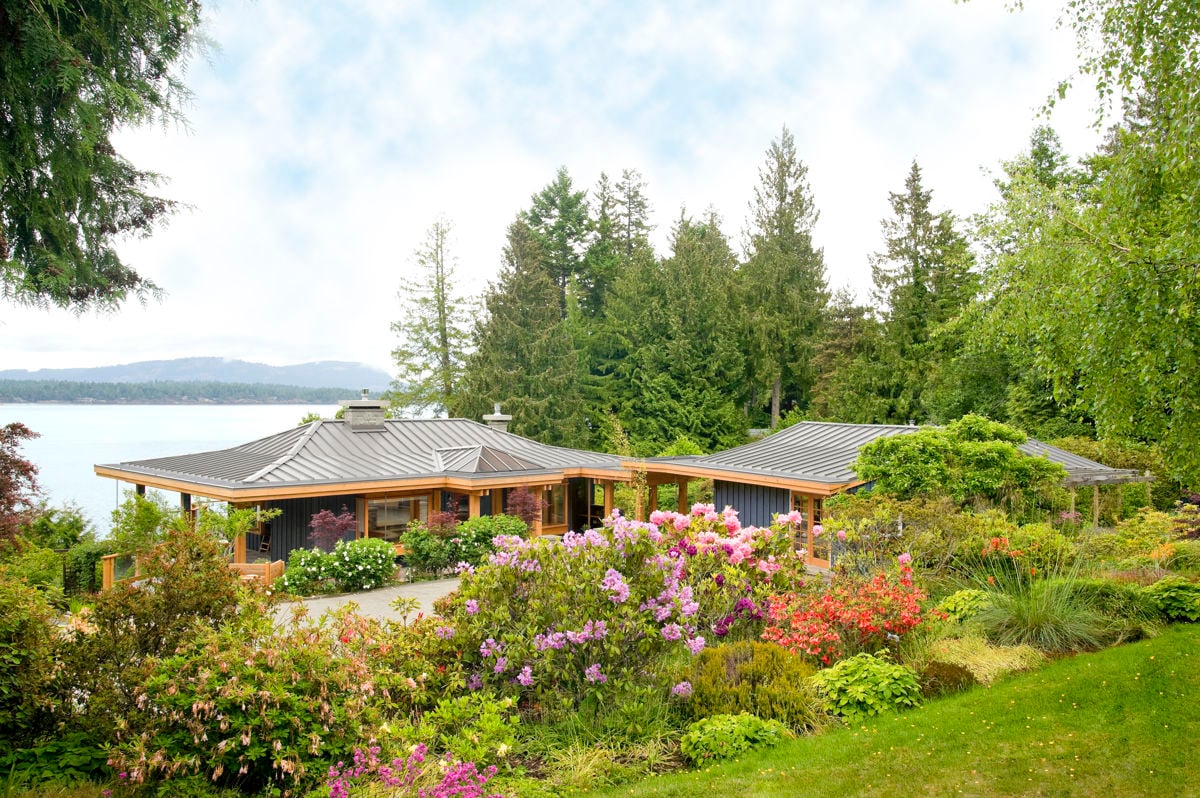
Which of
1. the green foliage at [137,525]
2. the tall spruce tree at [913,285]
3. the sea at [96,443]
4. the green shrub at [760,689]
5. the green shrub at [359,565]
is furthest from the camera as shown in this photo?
the tall spruce tree at [913,285]

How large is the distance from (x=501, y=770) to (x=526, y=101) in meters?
16.6

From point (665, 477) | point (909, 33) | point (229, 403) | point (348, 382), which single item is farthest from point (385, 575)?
point (348, 382)

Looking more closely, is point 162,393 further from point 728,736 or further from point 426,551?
point 728,736

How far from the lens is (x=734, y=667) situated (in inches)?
223

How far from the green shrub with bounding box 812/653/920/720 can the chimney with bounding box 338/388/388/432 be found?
46.6ft

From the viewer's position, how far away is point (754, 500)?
49.4ft

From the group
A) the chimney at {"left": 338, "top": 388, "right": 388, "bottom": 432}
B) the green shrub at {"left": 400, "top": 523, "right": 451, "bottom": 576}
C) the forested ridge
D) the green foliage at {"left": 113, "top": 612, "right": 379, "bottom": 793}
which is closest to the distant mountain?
the forested ridge

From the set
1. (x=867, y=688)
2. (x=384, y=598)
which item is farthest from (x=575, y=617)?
(x=384, y=598)

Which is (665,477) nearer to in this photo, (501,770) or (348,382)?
(501,770)

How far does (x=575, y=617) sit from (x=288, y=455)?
11.5m

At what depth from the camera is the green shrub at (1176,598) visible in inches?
265

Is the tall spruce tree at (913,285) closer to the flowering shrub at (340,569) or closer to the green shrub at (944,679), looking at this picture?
the flowering shrub at (340,569)

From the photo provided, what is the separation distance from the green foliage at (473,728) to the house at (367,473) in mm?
9414

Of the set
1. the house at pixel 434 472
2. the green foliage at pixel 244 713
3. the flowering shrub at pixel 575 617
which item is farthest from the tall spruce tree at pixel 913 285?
the green foliage at pixel 244 713
